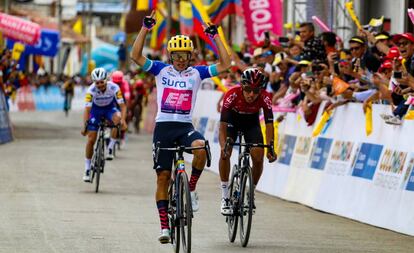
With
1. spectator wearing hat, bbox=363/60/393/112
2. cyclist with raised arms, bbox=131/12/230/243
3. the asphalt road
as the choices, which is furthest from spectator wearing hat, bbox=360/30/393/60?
cyclist with raised arms, bbox=131/12/230/243

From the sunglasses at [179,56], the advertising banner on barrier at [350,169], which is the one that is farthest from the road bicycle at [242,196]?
the advertising banner on barrier at [350,169]

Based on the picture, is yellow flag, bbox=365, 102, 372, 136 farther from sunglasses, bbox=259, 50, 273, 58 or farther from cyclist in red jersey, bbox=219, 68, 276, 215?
sunglasses, bbox=259, 50, 273, 58

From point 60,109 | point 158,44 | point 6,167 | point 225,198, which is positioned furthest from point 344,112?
point 60,109

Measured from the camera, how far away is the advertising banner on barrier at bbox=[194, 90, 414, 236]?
13.8 m

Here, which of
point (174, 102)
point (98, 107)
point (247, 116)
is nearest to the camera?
point (174, 102)

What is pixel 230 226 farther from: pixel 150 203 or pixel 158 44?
pixel 158 44

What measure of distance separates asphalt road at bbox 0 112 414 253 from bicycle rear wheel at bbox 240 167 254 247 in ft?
0.48

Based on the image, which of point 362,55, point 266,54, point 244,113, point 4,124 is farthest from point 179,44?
point 4,124

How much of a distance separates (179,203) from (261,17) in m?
13.8

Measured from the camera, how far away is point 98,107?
63.7ft

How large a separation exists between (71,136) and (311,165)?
20177 millimetres

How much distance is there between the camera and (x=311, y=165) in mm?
16938

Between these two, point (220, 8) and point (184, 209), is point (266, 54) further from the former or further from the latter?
point (220, 8)

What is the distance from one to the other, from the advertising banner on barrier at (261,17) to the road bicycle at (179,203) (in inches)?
519
